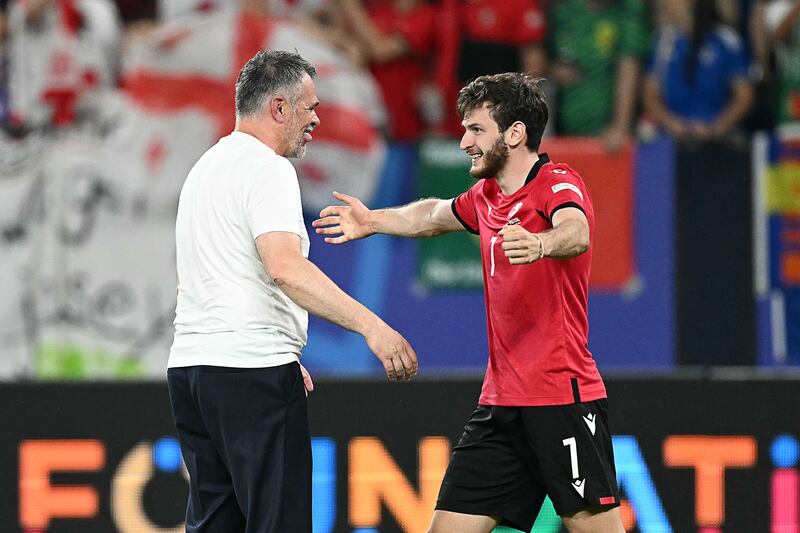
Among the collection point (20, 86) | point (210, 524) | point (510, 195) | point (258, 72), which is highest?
point (20, 86)

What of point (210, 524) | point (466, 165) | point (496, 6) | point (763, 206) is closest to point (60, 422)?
point (210, 524)

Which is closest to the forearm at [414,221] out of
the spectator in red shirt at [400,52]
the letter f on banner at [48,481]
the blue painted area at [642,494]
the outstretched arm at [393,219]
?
the outstretched arm at [393,219]

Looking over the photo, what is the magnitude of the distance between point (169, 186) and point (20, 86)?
3.66 ft

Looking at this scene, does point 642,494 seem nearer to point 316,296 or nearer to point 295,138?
point 316,296

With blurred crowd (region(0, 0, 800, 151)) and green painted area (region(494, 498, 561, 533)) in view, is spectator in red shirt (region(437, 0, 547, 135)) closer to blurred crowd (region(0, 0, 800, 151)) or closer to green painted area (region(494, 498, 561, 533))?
blurred crowd (region(0, 0, 800, 151))

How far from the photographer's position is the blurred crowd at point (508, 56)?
26.9 ft

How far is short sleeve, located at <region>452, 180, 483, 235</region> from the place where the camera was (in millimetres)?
4867

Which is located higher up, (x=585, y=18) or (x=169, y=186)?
(x=585, y=18)

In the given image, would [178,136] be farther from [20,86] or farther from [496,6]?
[496,6]

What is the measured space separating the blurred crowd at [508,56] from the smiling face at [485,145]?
12.1 feet

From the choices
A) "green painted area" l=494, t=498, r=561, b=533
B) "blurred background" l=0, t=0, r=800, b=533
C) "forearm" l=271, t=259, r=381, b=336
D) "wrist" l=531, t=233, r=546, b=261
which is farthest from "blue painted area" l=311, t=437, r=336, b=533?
"blurred background" l=0, t=0, r=800, b=533

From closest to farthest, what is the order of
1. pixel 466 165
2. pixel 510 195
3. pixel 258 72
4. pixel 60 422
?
pixel 258 72, pixel 510 195, pixel 60 422, pixel 466 165

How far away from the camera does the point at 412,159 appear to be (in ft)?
27.0

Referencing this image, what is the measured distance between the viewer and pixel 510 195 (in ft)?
15.1
